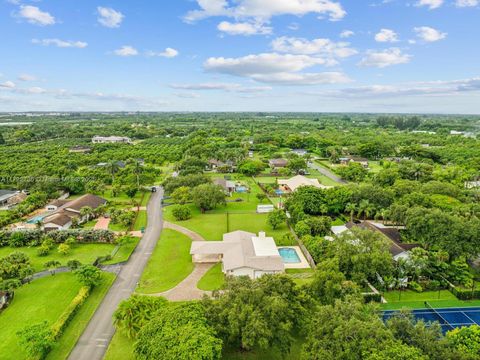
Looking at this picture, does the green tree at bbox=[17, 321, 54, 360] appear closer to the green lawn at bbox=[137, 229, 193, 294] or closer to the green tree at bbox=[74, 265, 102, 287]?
the green tree at bbox=[74, 265, 102, 287]

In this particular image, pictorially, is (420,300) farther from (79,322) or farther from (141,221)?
(141,221)

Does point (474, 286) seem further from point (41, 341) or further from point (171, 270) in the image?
point (41, 341)

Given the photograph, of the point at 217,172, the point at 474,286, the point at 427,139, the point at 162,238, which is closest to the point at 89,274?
the point at 162,238

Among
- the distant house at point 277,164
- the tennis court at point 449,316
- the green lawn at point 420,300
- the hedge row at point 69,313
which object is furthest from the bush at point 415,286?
the distant house at point 277,164

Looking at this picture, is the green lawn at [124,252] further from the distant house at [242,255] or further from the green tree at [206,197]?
the green tree at [206,197]

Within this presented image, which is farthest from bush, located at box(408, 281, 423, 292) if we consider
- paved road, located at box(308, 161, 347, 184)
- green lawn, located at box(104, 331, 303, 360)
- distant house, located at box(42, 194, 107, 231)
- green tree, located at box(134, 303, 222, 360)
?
paved road, located at box(308, 161, 347, 184)

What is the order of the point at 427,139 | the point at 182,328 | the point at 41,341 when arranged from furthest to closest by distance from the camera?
the point at 427,139, the point at 41,341, the point at 182,328
